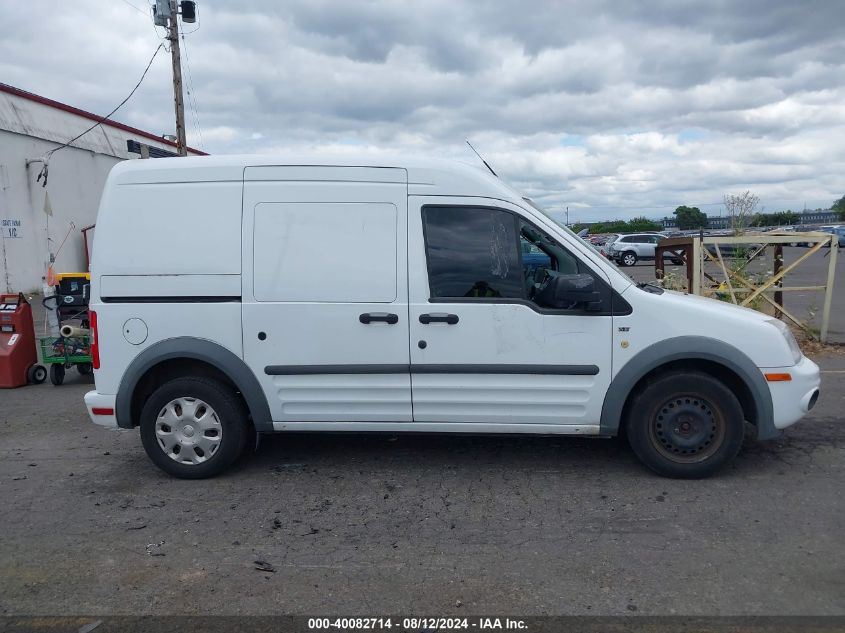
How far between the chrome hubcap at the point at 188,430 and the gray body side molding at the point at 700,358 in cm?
281

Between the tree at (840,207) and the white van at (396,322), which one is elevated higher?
the tree at (840,207)

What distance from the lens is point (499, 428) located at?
16.1 ft

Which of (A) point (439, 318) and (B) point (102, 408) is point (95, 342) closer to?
(B) point (102, 408)

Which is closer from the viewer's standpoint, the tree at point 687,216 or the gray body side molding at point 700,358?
the gray body side molding at point 700,358

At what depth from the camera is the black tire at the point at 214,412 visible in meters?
4.98

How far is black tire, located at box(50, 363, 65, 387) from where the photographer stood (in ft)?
28.9

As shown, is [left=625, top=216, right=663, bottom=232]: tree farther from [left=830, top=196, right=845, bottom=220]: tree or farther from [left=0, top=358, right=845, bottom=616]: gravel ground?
[left=0, top=358, right=845, bottom=616]: gravel ground

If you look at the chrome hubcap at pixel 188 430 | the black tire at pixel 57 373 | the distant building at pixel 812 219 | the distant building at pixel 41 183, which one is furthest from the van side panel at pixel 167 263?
the distant building at pixel 812 219

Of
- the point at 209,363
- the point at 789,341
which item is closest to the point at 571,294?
the point at 789,341

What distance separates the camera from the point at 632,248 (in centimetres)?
3444

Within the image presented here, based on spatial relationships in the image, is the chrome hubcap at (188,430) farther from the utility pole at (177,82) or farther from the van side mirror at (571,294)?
the utility pole at (177,82)

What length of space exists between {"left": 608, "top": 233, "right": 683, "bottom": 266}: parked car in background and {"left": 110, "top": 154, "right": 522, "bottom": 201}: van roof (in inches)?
1189

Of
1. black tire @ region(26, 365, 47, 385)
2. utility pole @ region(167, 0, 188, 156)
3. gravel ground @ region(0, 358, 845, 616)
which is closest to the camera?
gravel ground @ region(0, 358, 845, 616)

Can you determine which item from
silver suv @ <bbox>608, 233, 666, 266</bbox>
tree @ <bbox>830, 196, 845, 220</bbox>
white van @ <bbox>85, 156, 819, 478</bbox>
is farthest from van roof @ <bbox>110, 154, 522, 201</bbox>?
tree @ <bbox>830, 196, 845, 220</bbox>
